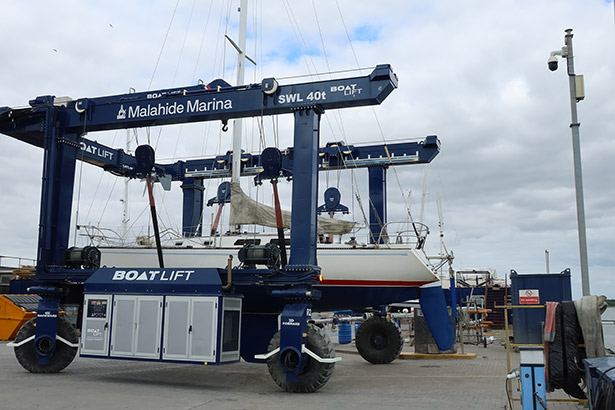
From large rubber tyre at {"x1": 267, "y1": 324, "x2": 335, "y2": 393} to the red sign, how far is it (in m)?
6.38

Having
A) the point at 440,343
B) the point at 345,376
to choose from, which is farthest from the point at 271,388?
the point at 440,343

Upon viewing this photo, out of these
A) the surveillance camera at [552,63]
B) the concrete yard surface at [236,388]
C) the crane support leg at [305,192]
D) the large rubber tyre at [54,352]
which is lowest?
the concrete yard surface at [236,388]

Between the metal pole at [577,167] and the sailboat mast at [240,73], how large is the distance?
9.90m

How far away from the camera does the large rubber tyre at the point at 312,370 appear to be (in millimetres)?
10805

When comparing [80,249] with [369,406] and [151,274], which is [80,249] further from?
[369,406]

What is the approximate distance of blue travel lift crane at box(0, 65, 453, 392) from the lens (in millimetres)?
11375

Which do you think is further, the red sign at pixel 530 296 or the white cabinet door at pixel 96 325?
the red sign at pixel 530 296

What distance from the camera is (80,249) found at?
46.5 feet

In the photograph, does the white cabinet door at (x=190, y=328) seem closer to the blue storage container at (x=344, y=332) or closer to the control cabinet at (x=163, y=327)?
the control cabinet at (x=163, y=327)

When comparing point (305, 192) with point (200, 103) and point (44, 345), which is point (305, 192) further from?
point (44, 345)

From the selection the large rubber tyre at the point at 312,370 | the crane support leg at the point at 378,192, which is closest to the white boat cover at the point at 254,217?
the large rubber tyre at the point at 312,370

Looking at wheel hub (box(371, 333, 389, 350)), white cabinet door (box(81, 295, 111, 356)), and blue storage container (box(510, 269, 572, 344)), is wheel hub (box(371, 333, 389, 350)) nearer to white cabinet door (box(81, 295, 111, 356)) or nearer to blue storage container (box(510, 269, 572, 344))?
blue storage container (box(510, 269, 572, 344))

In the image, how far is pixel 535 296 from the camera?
14.7 m

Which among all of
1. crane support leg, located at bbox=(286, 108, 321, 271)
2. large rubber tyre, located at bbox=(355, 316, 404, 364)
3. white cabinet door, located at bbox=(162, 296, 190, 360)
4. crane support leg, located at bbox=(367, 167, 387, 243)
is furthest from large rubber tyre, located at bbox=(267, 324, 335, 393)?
crane support leg, located at bbox=(367, 167, 387, 243)
